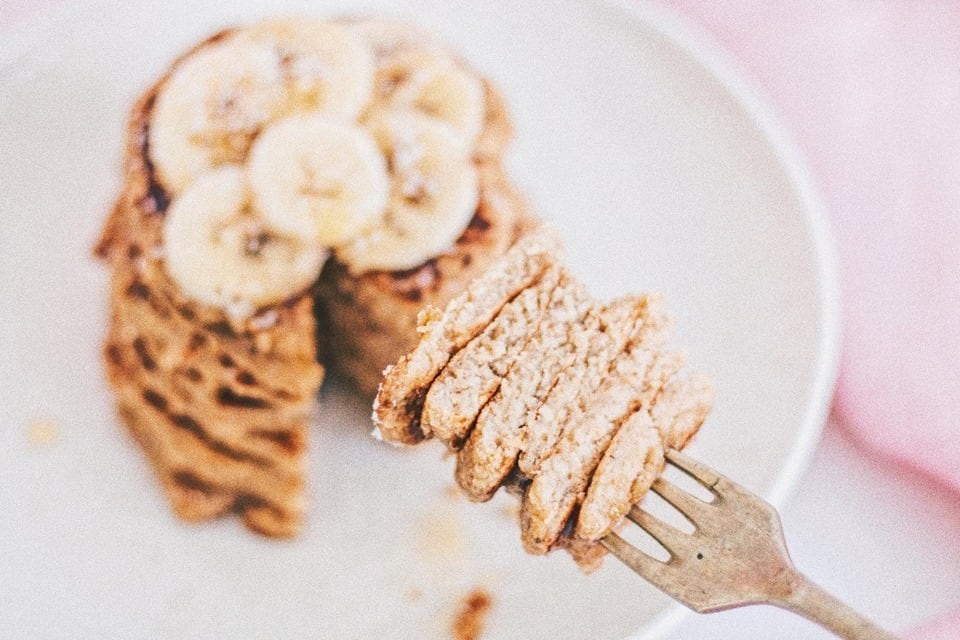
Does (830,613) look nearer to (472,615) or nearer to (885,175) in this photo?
(472,615)

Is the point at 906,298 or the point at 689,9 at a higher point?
the point at 689,9

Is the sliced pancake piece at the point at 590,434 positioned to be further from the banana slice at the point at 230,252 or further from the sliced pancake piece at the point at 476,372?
the banana slice at the point at 230,252

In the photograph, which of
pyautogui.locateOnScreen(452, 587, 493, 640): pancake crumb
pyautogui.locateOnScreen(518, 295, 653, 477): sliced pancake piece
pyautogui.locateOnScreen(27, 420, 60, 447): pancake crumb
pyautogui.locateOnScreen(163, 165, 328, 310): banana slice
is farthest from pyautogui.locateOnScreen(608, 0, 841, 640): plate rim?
pyautogui.locateOnScreen(27, 420, 60, 447): pancake crumb

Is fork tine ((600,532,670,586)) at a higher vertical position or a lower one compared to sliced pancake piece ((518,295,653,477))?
lower

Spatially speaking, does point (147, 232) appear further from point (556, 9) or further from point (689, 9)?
point (689, 9)

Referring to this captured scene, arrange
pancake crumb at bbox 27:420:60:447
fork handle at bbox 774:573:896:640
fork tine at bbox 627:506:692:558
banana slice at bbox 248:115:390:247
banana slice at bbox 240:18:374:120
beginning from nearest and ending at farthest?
1. fork handle at bbox 774:573:896:640
2. fork tine at bbox 627:506:692:558
3. banana slice at bbox 248:115:390:247
4. banana slice at bbox 240:18:374:120
5. pancake crumb at bbox 27:420:60:447

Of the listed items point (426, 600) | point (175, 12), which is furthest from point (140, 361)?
point (175, 12)

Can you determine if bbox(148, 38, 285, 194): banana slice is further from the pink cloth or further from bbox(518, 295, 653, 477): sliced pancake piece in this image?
the pink cloth
